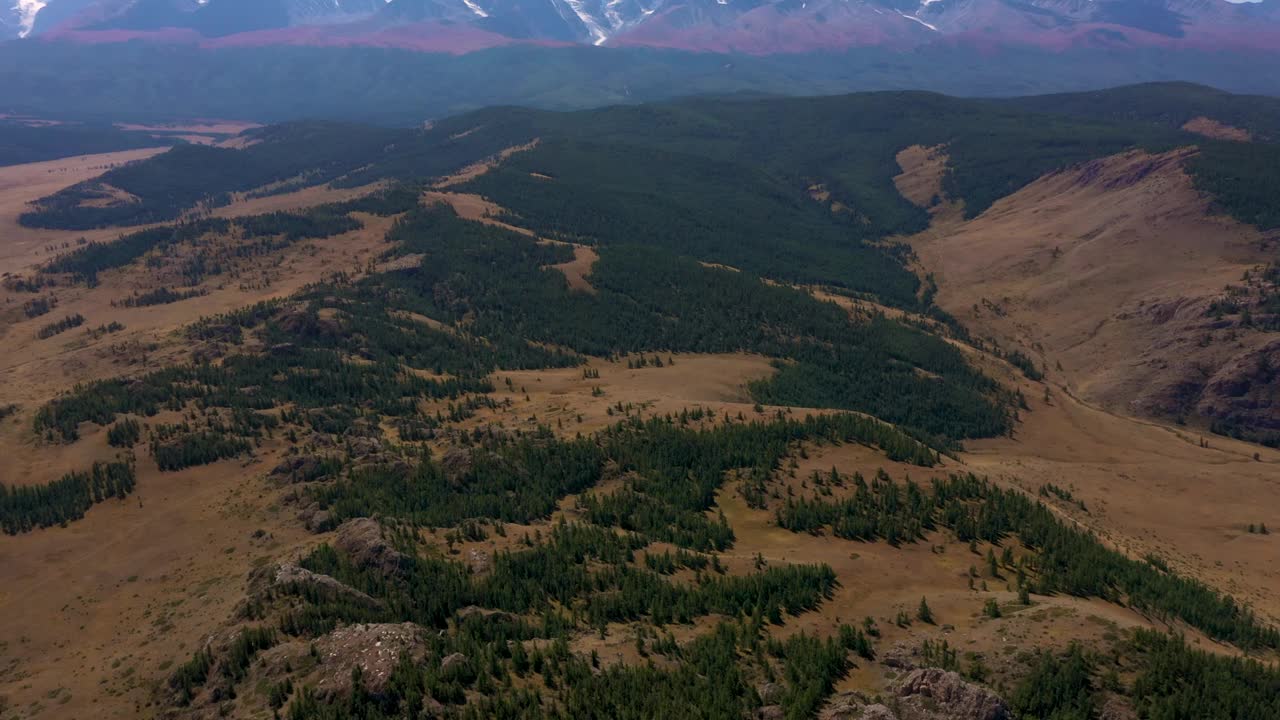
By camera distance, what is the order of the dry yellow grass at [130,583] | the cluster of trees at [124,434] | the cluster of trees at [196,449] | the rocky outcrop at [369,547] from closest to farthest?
the dry yellow grass at [130,583]
the rocky outcrop at [369,547]
the cluster of trees at [196,449]
the cluster of trees at [124,434]

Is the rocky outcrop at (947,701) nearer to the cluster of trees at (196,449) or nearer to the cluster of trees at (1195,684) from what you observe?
the cluster of trees at (1195,684)

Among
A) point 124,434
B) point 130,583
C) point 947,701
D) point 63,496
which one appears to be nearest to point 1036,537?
point 947,701

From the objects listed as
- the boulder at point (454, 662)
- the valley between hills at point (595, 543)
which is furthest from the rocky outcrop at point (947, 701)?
the boulder at point (454, 662)

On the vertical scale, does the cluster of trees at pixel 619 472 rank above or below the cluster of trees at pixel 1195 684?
below

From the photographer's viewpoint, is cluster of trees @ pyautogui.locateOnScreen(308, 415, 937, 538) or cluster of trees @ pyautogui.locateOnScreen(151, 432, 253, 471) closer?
cluster of trees @ pyautogui.locateOnScreen(308, 415, 937, 538)

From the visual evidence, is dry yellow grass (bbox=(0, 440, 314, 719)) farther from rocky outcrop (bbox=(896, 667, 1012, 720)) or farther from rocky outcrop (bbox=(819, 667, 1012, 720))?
rocky outcrop (bbox=(896, 667, 1012, 720))

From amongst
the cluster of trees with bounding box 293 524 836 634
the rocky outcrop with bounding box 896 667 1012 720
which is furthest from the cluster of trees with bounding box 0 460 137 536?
the rocky outcrop with bounding box 896 667 1012 720

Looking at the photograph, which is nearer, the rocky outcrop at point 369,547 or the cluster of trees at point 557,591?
the cluster of trees at point 557,591

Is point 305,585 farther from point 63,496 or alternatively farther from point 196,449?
point 63,496

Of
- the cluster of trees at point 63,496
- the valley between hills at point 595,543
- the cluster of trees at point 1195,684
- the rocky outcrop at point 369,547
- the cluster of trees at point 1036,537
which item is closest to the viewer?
the cluster of trees at point 1195,684
